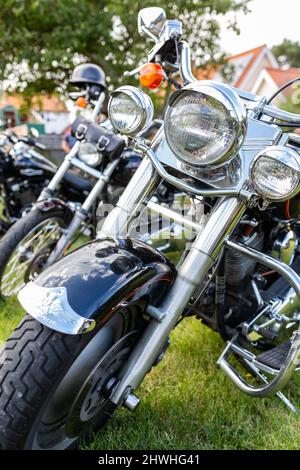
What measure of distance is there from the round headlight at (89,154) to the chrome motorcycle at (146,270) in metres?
1.00

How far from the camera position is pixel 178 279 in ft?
4.13

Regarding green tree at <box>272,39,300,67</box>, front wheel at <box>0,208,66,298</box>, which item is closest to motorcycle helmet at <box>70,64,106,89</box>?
front wheel at <box>0,208,66,298</box>

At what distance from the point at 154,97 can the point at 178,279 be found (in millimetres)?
6282

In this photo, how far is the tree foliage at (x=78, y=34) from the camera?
5.72 metres

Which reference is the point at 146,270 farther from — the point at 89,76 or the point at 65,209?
the point at 89,76

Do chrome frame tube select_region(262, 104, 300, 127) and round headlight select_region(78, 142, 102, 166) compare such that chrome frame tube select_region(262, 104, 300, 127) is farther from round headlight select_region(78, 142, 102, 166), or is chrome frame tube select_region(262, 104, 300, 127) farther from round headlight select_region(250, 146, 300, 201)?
round headlight select_region(78, 142, 102, 166)

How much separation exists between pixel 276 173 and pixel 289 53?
142ft

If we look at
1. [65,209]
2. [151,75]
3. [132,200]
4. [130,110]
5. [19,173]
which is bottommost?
[19,173]

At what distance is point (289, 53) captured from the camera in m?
38.4

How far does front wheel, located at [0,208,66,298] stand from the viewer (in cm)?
221

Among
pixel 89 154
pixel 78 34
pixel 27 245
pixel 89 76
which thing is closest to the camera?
pixel 27 245

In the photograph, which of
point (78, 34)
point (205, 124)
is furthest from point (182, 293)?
point (78, 34)
